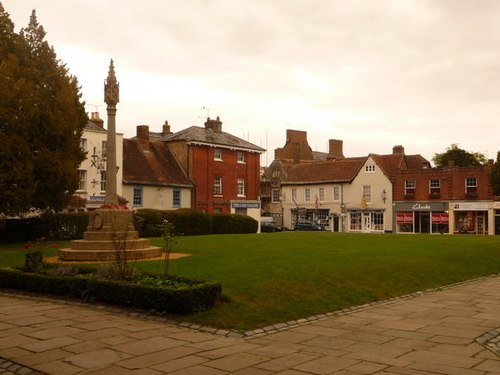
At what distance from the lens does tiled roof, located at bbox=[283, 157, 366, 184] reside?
66.0 meters

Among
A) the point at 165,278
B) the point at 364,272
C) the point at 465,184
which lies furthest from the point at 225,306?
the point at 465,184

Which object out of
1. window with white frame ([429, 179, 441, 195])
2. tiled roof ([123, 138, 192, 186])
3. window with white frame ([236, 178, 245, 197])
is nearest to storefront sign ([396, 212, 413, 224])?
window with white frame ([429, 179, 441, 195])

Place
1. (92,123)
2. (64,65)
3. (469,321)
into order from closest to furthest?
(469,321) < (64,65) < (92,123)

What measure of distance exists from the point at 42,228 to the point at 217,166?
2578 cm

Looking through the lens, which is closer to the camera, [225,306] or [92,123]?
[225,306]

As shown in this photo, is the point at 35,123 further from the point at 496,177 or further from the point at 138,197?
the point at 496,177

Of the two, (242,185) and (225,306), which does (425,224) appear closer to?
(242,185)

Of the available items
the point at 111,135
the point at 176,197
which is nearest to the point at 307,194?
the point at 176,197

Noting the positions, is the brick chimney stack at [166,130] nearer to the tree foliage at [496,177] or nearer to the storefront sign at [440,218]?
the storefront sign at [440,218]

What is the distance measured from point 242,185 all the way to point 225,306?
4501 cm

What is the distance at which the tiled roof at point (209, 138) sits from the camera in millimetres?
52281

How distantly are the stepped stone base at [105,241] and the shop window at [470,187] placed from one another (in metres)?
44.4

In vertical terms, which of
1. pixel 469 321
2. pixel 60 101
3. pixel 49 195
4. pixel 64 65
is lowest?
pixel 469 321

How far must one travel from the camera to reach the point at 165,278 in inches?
504
